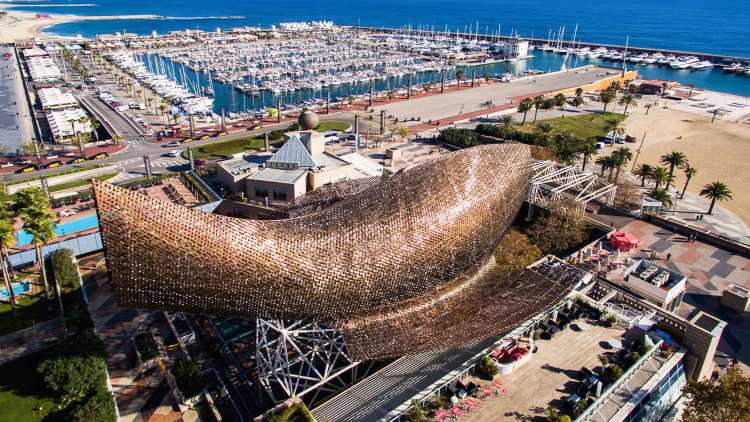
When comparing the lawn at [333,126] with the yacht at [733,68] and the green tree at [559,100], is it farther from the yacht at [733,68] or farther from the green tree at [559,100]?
the yacht at [733,68]

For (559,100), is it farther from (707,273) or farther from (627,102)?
(707,273)

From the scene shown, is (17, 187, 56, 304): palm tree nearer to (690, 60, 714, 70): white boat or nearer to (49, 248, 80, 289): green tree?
(49, 248, 80, 289): green tree

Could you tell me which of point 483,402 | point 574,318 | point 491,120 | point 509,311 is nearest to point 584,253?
point 574,318

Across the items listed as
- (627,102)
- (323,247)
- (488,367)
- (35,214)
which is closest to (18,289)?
(35,214)

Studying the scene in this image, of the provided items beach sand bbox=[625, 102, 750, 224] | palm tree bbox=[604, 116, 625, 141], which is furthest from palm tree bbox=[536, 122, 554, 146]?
beach sand bbox=[625, 102, 750, 224]

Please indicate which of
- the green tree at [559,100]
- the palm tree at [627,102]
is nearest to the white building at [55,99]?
the green tree at [559,100]

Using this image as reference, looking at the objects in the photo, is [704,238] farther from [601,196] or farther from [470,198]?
[470,198]
